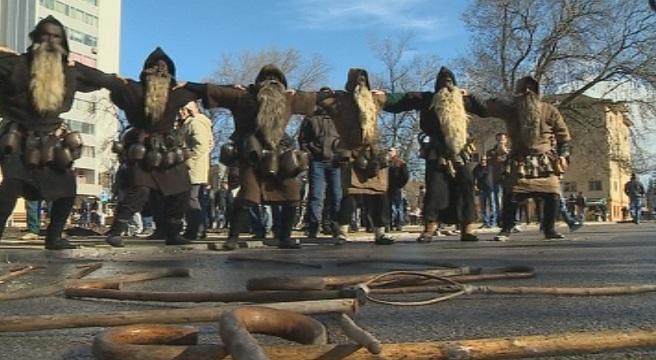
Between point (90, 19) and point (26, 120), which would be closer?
point (26, 120)

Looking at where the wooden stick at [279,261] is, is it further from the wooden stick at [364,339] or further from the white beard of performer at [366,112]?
the wooden stick at [364,339]

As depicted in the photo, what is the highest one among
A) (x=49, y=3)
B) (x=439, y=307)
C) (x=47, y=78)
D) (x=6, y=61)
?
(x=49, y=3)

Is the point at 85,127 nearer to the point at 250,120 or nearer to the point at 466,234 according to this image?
the point at 466,234

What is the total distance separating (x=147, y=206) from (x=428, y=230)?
369 centimetres

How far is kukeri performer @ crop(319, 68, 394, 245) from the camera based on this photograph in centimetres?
993

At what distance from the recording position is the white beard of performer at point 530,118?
10.1m

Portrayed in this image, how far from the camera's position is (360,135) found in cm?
995

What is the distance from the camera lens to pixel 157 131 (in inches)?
340

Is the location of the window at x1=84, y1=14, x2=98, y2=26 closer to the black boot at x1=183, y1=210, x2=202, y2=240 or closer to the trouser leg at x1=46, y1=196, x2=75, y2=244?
the black boot at x1=183, y1=210, x2=202, y2=240

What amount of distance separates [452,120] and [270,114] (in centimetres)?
249

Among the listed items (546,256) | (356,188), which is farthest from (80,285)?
(356,188)

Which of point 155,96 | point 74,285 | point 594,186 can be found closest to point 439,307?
point 74,285

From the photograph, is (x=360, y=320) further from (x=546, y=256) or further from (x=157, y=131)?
(x=157, y=131)

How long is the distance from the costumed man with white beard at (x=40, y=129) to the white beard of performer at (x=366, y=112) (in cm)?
350
